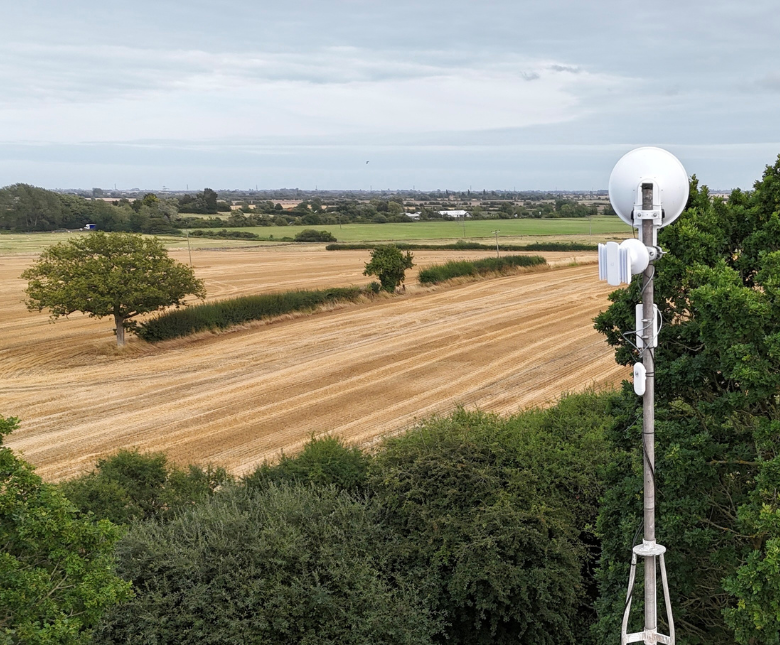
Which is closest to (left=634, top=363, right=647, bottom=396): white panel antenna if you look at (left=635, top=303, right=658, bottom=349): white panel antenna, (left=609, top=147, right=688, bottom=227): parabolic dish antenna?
(left=635, top=303, right=658, bottom=349): white panel antenna

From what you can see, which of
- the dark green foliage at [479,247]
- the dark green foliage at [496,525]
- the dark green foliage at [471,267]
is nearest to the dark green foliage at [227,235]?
the dark green foliage at [479,247]

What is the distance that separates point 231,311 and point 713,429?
3083 cm

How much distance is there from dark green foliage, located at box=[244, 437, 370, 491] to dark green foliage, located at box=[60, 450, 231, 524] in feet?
2.69

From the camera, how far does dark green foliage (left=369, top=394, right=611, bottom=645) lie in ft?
36.3

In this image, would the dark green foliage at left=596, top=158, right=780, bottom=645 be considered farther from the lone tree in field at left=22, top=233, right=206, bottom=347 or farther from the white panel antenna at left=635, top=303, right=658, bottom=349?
the lone tree in field at left=22, top=233, right=206, bottom=347

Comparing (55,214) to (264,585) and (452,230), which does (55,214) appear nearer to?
(452,230)

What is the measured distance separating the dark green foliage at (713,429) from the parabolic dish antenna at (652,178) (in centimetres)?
143

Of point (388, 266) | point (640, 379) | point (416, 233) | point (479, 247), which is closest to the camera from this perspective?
point (640, 379)

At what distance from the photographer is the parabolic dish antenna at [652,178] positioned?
5.61 metres

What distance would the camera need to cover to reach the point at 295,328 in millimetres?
36688

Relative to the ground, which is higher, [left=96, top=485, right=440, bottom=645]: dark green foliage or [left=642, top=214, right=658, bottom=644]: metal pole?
[left=642, top=214, right=658, bottom=644]: metal pole

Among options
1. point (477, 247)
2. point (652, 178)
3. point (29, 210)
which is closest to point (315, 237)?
point (477, 247)

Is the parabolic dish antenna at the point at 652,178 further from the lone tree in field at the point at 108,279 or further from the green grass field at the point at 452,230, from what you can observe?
the green grass field at the point at 452,230

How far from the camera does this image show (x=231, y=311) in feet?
120
